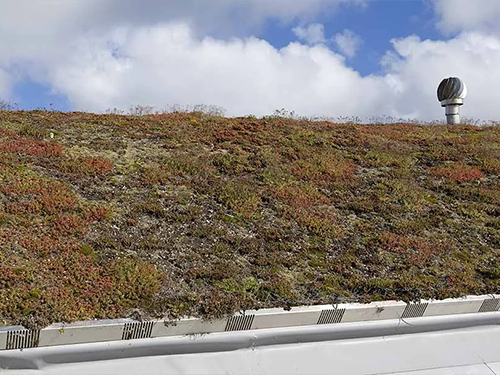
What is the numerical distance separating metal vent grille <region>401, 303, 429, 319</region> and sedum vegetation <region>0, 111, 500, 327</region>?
0.16 meters

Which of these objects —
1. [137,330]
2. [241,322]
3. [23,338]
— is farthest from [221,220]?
[23,338]

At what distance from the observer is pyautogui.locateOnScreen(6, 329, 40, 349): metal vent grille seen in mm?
4945

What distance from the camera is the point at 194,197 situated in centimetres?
1018

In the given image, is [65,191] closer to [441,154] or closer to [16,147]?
[16,147]

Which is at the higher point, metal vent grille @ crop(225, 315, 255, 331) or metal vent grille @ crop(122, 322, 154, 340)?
metal vent grille @ crop(225, 315, 255, 331)

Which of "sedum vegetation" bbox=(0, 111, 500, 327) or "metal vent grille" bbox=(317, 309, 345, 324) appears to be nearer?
"metal vent grille" bbox=(317, 309, 345, 324)

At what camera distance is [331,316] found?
622 cm

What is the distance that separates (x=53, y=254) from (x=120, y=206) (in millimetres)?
2380

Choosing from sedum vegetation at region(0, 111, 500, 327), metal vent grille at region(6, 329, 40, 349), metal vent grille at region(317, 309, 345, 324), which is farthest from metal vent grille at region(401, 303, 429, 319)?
metal vent grille at region(6, 329, 40, 349)

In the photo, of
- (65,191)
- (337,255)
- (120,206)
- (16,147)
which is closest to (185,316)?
(337,255)

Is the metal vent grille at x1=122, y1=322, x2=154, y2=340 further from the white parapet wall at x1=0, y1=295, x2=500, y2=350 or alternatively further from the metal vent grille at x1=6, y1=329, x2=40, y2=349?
the metal vent grille at x1=6, y1=329, x2=40, y2=349

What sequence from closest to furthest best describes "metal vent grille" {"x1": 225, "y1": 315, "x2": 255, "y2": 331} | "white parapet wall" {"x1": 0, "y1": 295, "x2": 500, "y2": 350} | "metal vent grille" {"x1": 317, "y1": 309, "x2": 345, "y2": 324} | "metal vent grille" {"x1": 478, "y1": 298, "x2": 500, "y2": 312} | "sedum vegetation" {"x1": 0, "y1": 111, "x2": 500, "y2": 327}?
"white parapet wall" {"x1": 0, "y1": 295, "x2": 500, "y2": 350} → "metal vent grille" {"x1": 225, "y1": 315, "x2": 255, "y2": 331} → "metal vent grille" {"x1": 317, "y1": 309, "x2": 345, "y2": 324} → "sedum vegetation" {"x1": 0, "y1": 111, "x2": 500, "y2": 327} → "metal vent grille" {"x1": 478, "y1": 298, "x2": 500, "y2": 312}

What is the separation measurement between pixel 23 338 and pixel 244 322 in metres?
2.57

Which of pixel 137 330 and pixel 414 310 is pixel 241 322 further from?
pixel 414 310
